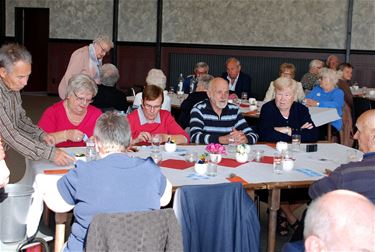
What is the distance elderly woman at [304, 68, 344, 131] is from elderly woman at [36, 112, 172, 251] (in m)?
5.09

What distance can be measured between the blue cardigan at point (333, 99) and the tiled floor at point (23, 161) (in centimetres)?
216

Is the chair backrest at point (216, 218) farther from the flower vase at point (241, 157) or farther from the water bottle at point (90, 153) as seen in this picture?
the water bottle at point (90, 153)

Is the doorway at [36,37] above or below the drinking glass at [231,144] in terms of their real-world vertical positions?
above

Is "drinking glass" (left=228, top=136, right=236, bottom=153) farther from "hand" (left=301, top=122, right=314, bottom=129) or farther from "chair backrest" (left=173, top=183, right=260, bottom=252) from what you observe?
"chair backrest" (left=173, top=183, right=260, bottom=252)

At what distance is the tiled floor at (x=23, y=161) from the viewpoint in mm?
5129

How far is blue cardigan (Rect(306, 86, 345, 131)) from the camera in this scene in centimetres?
779

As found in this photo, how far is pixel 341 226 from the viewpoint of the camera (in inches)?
78.2

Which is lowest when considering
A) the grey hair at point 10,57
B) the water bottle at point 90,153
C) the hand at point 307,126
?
the water bottle at point 90,153

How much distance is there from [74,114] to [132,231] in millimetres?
2364

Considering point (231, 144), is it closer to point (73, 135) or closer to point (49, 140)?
point (73, 135)

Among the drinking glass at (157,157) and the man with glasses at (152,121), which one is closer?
the drinking glass at (157,157)

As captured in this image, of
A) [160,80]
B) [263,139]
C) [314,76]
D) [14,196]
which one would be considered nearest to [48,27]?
[314,76]

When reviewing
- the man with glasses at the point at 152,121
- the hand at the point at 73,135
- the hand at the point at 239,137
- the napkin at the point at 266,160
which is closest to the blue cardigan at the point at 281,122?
the hand at the point at 239,137

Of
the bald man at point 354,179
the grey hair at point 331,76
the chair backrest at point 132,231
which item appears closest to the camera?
the chair backrest at point 132,231
